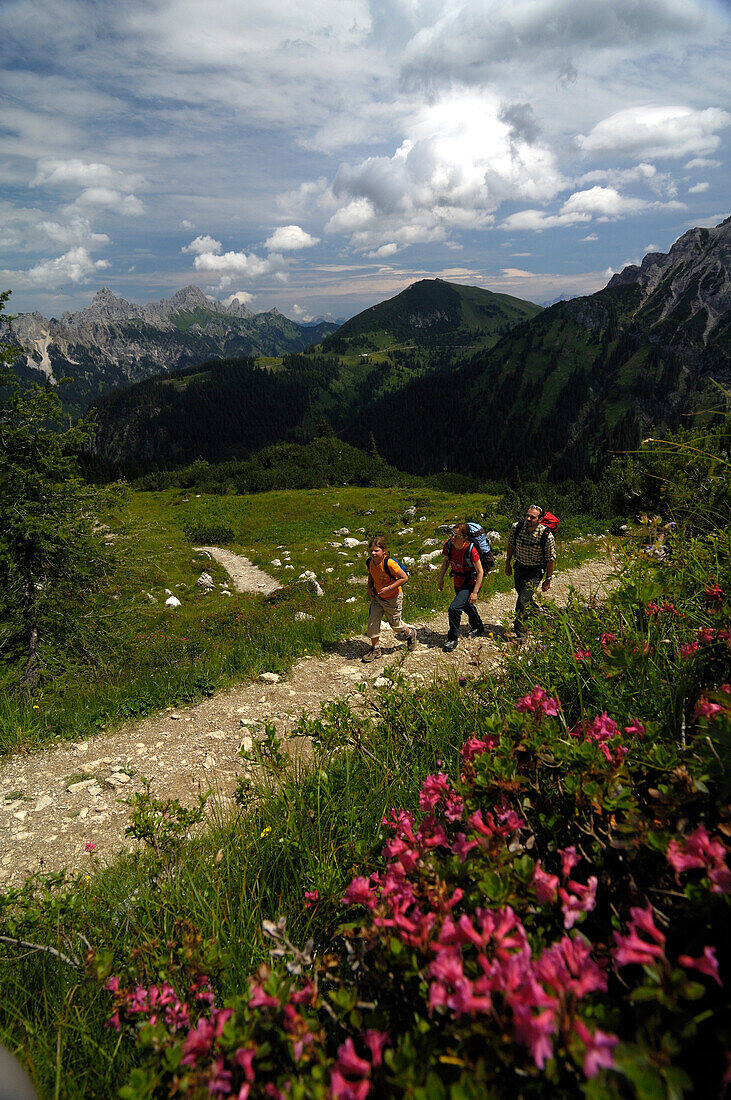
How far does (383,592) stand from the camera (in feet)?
30.8

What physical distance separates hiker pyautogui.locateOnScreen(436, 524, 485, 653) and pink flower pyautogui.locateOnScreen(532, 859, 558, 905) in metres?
8.24

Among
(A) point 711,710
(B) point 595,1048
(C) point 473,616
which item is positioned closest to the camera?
(B) point 595,1048

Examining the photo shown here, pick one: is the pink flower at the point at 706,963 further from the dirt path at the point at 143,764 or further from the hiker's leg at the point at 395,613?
the hiker's leg at the point at 395,613

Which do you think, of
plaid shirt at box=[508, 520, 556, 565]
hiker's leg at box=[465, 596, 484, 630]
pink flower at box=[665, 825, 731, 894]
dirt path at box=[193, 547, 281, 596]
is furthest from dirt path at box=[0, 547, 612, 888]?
dirt path at box=[193, 547, 281, 596]

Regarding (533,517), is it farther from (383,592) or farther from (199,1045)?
(199,1045)

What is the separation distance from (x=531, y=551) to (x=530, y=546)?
103mm

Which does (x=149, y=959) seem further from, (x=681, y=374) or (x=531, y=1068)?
(x=681, y=374)

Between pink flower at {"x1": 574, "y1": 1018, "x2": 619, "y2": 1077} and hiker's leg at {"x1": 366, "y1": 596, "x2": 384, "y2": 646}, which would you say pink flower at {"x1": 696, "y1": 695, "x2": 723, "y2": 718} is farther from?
hiker's leg at {"x1": 366, "y1": 596, "x2": 384, "y2": 646}

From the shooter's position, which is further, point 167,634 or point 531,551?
point 167,634

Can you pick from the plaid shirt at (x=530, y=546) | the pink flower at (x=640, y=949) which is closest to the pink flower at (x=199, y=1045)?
the pink flower at (x=640, y=949)

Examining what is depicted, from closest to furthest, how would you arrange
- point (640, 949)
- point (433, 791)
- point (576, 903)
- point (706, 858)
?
point (640, 949)
point (706, 858)
point (576, 903)
point (433, 791)

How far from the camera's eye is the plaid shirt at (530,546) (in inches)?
367

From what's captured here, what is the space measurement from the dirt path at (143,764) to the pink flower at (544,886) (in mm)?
2776

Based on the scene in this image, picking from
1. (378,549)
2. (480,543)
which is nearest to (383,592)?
(378,549)
